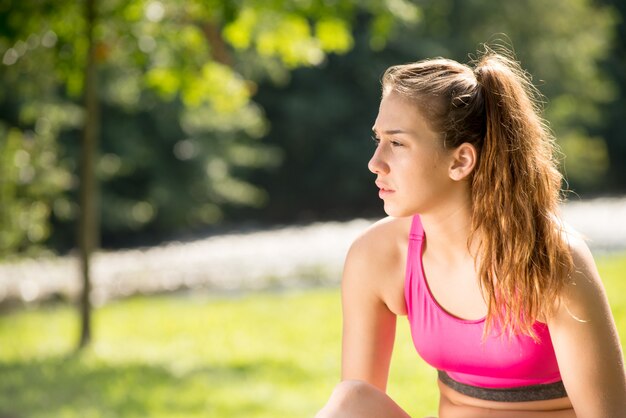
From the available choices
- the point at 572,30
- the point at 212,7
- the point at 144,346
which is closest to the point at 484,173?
the point at 212,7

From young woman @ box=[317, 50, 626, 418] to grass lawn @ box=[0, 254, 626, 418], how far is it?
8.25ft

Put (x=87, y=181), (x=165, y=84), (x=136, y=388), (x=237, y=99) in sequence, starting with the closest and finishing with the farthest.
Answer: (x=136, y=388)
(x=87, y=181)
(x=165, y=84)
(x=237, y=99)

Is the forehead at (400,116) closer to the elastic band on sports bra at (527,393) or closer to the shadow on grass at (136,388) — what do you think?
the elastic band on sports bra at (527,393)

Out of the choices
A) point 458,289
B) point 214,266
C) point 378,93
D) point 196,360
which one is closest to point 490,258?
point 458,289

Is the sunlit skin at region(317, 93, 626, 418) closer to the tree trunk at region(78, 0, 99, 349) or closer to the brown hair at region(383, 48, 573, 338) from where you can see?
the brown hair at region(383, 48, 573, 338)

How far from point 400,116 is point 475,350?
0.50 metres

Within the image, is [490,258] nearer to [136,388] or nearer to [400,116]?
[400,116]

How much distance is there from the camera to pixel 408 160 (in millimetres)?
1973

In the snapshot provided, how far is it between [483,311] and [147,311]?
6.93 meters

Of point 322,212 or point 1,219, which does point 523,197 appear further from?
point 322,212

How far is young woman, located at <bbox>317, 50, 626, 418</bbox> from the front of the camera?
1887mm

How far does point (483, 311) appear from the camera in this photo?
201cm

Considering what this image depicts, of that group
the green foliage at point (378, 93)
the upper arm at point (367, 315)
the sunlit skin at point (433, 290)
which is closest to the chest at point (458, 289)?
the sunlit skin at point (433, 290)

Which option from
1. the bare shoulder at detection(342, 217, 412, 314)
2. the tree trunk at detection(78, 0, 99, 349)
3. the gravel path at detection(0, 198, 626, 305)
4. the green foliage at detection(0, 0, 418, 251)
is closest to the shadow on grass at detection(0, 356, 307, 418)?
the tree trunk at detection(78, 0, 99, 349)
